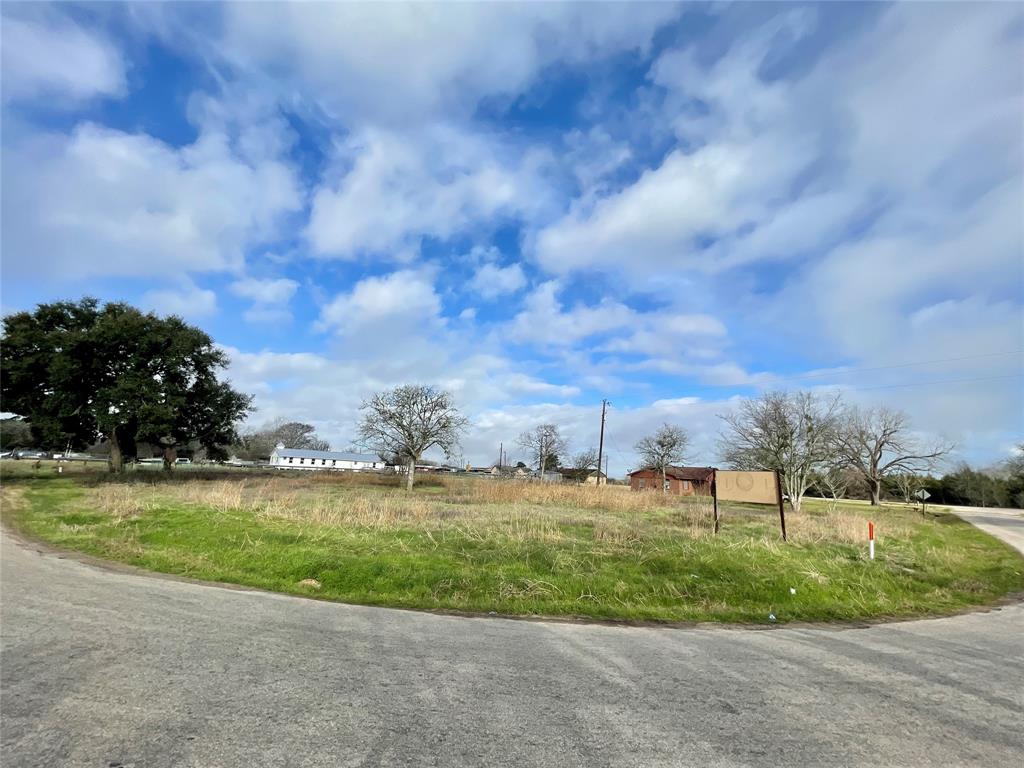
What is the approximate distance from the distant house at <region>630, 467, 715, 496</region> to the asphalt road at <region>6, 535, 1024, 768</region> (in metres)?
61.2

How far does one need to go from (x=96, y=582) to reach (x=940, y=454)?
239 feet

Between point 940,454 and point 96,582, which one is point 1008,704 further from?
point 940,454

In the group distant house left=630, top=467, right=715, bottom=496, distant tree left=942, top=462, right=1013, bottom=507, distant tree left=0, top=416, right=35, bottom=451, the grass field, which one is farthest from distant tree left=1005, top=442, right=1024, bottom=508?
distant tree left=0, top=416, right=35, bottom=451

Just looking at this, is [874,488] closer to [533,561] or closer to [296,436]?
[533,561]

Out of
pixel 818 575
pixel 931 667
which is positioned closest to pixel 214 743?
pixel 931 667

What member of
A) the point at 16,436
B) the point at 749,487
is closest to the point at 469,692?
the point at 749,487

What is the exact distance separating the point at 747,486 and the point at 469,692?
544 inches

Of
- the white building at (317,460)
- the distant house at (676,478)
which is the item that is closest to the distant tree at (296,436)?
the white building at (317,460)

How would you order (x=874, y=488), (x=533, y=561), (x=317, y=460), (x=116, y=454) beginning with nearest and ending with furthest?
(x=533, y=561)
(x=116, y=454)
(x=874, y=488)
(x=317, y=460)

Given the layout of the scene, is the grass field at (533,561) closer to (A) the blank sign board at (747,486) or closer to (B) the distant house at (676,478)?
(A) the blank sign board at (747,486)

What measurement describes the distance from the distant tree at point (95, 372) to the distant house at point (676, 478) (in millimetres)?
50017

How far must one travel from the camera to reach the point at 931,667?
19.1 ft

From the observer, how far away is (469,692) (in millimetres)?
4598

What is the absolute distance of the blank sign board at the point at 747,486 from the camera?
51.5ft
